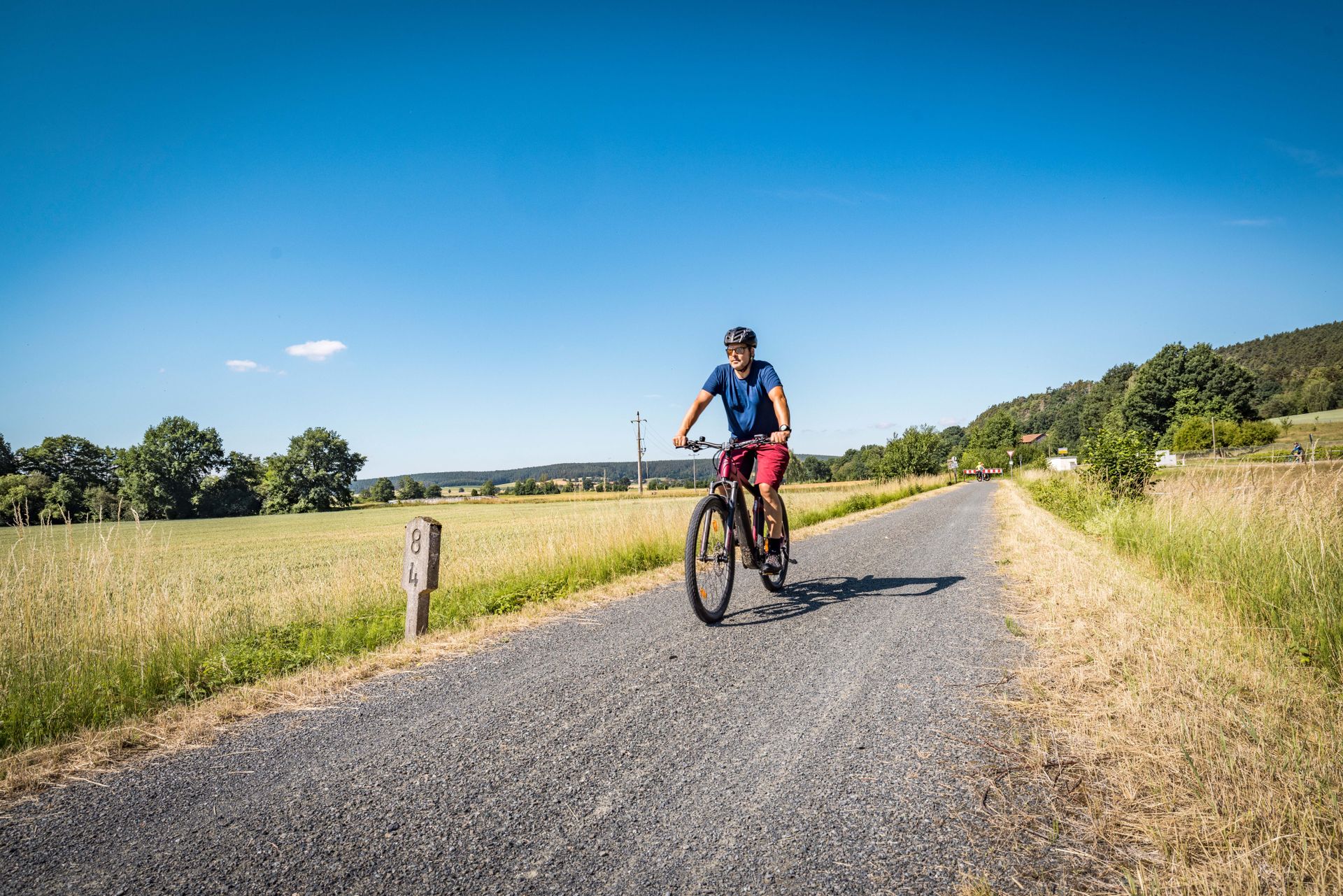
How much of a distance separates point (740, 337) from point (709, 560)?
A: 6.72 feet

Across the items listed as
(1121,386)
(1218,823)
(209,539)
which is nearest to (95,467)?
(209,539)

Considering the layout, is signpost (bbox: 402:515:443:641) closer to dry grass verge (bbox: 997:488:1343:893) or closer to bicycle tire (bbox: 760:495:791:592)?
bicycle tire (bbox: 760:495:791:592)

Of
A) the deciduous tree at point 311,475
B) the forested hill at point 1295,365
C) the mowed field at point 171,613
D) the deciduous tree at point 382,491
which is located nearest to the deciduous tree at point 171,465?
the deciduous tree at point 311,475

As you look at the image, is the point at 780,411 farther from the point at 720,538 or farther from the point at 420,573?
the point at 420,573

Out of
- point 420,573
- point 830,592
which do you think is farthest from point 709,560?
point 420,573

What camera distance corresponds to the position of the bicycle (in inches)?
194

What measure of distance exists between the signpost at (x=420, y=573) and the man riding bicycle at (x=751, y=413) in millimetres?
2373

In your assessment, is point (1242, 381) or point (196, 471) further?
point (196, 471)

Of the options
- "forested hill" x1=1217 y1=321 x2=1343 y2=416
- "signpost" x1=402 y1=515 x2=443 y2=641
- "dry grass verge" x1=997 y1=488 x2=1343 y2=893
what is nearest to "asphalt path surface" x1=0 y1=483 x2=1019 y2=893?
"dry grass verge" x1=997 y1=488 x2=1343 y2=893

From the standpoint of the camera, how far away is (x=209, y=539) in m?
31.1

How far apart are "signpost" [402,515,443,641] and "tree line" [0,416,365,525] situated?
2658 inches

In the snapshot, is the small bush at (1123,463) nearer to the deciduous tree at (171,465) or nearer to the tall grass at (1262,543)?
the tall grass at (1262,543)

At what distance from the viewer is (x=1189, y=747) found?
2211 millimetres

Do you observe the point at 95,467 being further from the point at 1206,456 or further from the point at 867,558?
the point at 1206,456
